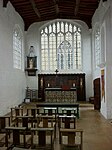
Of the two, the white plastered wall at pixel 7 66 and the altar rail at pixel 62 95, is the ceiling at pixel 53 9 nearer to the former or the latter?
the white plastered wall at pixel 7 66

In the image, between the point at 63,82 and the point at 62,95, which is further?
the point at 63,82

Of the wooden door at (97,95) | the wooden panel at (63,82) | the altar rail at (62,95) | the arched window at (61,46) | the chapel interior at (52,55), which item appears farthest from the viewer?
the arched window at (61,46)

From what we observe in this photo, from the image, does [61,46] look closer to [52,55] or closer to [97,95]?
[52,55]

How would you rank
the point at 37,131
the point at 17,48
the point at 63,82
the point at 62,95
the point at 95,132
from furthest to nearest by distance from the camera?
the point at 63,82, the point at 17,48, the point at 62,95, the point at 95,132, the point at 37,131

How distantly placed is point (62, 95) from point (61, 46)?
5392 millimetres

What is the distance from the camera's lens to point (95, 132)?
8.16 metres

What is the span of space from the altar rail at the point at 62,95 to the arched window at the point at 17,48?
2.76m

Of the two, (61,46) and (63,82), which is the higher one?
(61,46)

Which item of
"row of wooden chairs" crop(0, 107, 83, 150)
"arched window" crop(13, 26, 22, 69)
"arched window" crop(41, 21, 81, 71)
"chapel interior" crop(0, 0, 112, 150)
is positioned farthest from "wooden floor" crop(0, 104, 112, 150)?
"arched window" crop(41, 21, 81, 71)

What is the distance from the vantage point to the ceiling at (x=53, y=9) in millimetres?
13960

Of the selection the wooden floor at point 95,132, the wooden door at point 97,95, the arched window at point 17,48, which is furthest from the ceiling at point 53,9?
the wooden floor at point 95,132

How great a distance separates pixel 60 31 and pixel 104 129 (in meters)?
11.0

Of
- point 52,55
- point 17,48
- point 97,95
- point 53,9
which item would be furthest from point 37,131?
point 52,55

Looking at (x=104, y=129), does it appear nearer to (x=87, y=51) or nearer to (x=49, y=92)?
(x=49, y=92)
